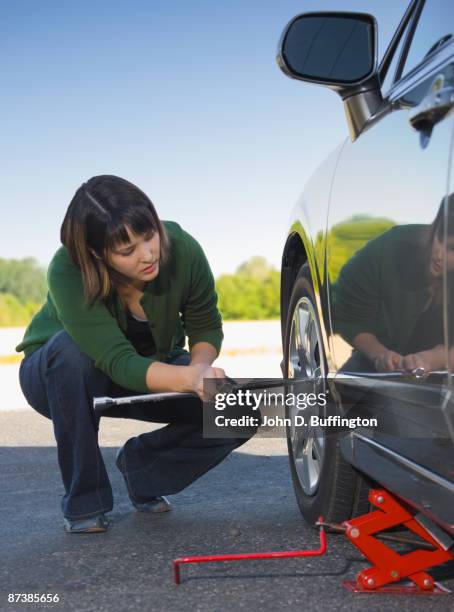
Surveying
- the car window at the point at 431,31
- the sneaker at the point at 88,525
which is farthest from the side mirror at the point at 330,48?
the sneaker at the point at 88,525

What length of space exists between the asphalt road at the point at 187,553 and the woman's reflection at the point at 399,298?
59cm

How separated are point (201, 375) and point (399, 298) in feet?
2.87

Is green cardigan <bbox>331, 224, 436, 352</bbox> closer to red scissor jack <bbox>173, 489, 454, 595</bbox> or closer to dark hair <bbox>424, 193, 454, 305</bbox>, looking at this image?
dark hair <bbox>424, 193, 454, 305</bbox>

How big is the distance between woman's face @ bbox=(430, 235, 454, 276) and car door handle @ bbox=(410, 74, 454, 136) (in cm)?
24

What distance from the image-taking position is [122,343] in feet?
9.11

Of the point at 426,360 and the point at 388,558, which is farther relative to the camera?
the point at 388,558

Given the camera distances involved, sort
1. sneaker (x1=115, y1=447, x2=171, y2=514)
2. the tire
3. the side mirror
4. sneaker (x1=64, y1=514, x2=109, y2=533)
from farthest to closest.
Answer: sneaker (x1=115, y1=447, x2=171, y2=514)
sneaker (x1=64, y1=514, x2=109, y2=533)
the tire
the side mirror

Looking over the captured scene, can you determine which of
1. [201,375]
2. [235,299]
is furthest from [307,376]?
[235,299]

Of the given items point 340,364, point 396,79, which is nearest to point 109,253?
point 340,364

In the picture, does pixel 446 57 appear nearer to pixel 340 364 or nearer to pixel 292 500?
pixel 340 364

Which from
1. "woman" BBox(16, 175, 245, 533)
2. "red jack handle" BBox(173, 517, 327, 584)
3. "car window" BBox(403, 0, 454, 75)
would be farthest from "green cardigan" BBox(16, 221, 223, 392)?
"car window" BBox(403, 0, 454, 75)

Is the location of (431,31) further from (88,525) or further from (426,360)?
(88,525)

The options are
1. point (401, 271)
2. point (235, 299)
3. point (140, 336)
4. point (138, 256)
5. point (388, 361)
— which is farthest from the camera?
point (235, 299)

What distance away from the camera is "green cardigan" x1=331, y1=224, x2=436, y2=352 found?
5.70 feet
